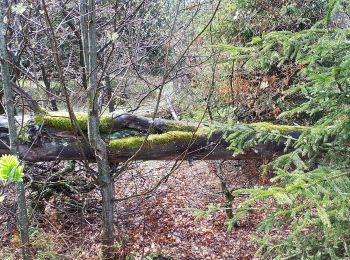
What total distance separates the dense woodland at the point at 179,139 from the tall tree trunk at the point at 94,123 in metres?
0.02

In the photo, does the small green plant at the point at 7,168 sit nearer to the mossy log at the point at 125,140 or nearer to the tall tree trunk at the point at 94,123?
the tall tree trunk at the point at 94,123

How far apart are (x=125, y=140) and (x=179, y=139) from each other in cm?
73

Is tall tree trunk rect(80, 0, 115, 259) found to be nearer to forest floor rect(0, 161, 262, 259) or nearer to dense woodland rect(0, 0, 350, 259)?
dense woodland rect(0, 0, 350, 259)

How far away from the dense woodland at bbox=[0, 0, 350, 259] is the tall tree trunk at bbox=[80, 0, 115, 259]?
16mm

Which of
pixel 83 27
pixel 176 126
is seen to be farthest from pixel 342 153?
pixel 83 27

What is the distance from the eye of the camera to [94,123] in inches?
144

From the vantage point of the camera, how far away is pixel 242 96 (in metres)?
7.64

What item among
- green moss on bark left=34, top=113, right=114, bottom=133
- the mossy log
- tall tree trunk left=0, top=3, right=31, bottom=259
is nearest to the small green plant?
tall tree trunk left=0, top=3, right=31, bottom=259

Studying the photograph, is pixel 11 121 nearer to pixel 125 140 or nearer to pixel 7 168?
pixel 125 140

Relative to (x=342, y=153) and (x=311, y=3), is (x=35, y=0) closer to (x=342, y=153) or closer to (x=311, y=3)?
(x=342, y=153)

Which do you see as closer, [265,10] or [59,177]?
[59,177]

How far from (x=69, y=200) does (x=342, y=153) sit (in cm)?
463

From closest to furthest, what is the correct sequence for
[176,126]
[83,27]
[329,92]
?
[329,92] < [83,27] < [176,126]

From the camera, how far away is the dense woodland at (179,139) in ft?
9.74
